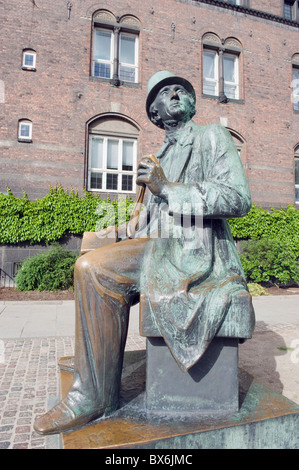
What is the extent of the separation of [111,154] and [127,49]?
4.64 metres

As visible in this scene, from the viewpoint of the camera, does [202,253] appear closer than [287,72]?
Yes

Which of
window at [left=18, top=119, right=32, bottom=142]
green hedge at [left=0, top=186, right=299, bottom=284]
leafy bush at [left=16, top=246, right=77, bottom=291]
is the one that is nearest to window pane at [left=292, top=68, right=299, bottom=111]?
green hedge at [left=0, top=186, right=299, bottom=284]

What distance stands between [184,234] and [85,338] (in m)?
0.81

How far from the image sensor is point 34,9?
11.7 m

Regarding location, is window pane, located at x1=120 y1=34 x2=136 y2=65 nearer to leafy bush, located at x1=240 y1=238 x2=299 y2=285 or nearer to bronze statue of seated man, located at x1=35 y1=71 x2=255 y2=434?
leafy bush, located at x1=240 y1=238 x2=299 y2=285

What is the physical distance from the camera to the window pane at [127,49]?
13.2 metres

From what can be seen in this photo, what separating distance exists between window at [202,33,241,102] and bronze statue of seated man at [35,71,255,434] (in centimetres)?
1358

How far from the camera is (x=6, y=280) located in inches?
424

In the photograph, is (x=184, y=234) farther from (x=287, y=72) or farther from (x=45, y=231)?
(x=287, y=72)

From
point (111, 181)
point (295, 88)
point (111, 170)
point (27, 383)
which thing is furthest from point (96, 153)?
point (295, 88)

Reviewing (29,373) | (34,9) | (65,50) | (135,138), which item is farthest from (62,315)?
(34,9)

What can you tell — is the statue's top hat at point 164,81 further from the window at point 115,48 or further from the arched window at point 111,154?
the window at point 115,48

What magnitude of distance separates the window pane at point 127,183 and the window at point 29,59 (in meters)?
5.12

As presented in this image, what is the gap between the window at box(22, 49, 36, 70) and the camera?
11.5 meters
